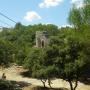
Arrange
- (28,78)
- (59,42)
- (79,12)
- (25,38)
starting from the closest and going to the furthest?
1. (79,12)
2. (59,42)
3. (28,78)
4. (25,38)

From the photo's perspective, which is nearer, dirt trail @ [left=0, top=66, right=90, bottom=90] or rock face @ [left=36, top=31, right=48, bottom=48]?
dirt trail @ [left=0, top=66, right=90, bottom=90]

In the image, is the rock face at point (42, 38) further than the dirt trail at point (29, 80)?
Yes

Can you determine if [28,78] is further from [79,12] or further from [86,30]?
[86,30]

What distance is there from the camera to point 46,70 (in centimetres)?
4022

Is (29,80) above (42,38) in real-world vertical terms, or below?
below

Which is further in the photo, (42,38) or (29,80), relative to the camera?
(42,38)

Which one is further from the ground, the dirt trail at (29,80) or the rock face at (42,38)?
the rock face at (42,38)

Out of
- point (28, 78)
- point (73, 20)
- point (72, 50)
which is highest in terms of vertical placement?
point (73, 20)

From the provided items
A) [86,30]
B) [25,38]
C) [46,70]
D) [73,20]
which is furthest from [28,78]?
[25,38]

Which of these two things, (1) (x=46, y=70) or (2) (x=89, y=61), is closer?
(2) (x=89, y=61)

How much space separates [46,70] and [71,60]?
346 centimetres

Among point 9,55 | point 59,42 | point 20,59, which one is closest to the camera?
point 59,42

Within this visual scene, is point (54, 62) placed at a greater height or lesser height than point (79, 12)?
lesser

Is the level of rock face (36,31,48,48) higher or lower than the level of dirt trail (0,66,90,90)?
higher
